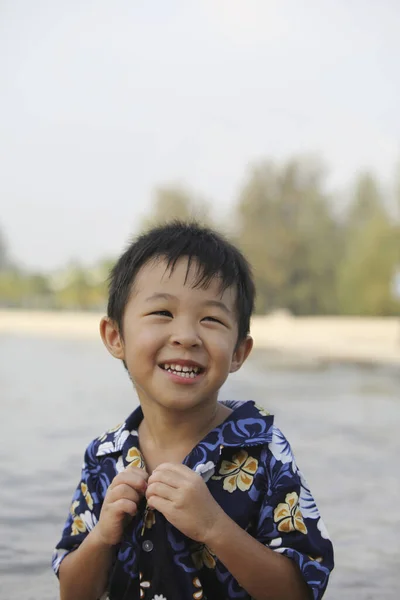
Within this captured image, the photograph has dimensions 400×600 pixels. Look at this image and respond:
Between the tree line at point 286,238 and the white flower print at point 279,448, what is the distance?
1942cm

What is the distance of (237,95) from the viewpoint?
50.5 metres

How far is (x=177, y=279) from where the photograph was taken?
1.33 meters

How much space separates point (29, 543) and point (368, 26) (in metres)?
43.9

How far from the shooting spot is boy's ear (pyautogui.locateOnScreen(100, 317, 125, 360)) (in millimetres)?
1433

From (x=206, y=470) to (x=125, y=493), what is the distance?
124 millimetres

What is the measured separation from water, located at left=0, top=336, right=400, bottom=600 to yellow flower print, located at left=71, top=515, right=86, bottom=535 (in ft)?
1.43

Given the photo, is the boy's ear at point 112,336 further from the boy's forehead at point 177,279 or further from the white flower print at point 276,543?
the white flower print at point 276,543

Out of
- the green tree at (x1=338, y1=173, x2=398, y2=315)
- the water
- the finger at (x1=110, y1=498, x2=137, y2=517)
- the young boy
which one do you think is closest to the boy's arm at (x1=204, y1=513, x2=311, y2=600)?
the young boy

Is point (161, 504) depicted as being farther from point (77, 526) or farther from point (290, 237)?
point (290, 237)

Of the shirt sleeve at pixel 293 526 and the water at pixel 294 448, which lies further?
the water at pixel 294 448

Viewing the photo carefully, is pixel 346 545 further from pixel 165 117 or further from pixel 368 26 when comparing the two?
pixel 165 117

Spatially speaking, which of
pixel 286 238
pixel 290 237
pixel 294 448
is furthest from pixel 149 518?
pixel 290 237

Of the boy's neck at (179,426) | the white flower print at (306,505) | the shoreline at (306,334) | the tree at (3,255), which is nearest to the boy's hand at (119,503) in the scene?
the boy's neck at (179,426)

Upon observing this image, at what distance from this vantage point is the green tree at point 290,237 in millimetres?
23266
